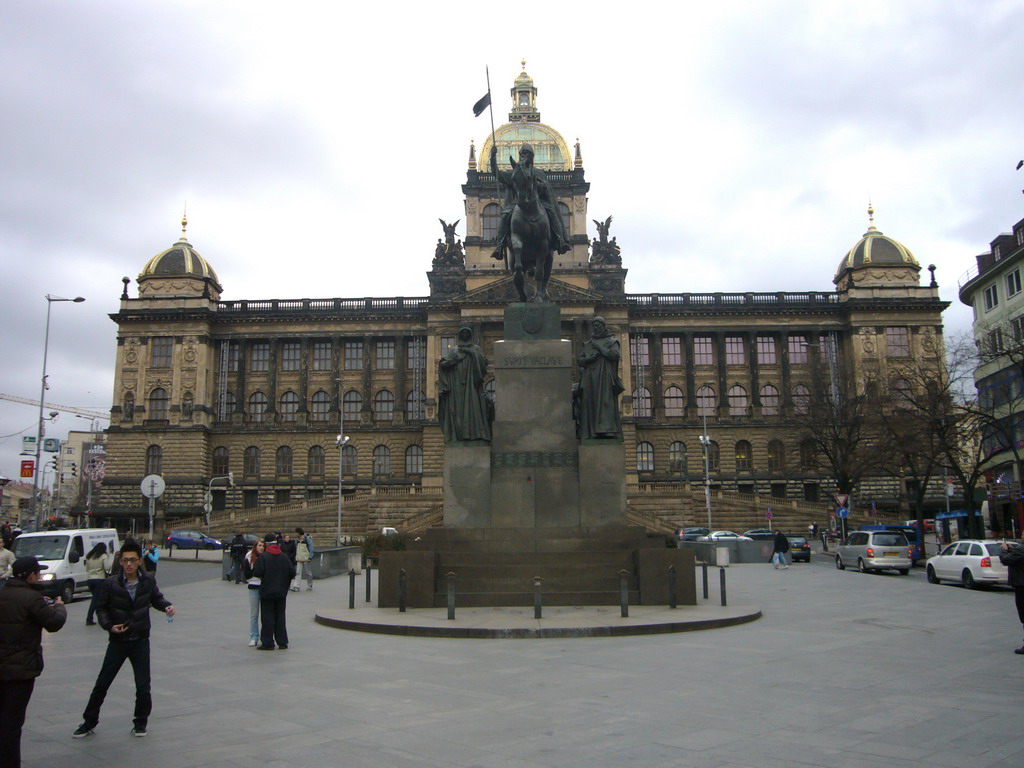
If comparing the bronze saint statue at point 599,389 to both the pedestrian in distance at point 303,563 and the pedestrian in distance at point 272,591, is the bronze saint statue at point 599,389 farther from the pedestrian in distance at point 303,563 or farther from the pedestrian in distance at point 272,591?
the pedestrian in distance at point 303,563

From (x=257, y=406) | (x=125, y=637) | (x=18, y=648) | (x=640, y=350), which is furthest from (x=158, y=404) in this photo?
(x=18, y=648)

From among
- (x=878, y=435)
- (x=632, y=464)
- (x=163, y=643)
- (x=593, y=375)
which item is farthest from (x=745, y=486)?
(x=163, y=643)

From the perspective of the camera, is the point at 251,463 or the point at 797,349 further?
the point at 797,349

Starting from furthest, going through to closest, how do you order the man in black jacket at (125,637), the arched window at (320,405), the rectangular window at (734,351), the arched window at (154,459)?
the rectangular window at (734,351)
the arched window at (320,405)
the arched window at (154,459)
the man in black jacket at (125,637)

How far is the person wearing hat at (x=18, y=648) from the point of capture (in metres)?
6.70

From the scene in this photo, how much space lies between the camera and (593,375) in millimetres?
19672

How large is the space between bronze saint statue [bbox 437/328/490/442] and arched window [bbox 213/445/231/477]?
63.8 m

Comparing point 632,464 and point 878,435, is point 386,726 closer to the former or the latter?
point 878,435

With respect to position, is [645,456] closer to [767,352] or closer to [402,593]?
[767,352]

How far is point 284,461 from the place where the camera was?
7962 centimetres

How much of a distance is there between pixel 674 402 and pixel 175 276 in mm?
46785

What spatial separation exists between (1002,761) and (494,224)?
7759 cm

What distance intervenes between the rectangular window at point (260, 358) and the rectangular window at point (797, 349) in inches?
1892

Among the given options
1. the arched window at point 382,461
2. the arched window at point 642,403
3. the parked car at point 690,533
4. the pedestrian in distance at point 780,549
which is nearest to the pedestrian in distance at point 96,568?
the pedestrian in distance at point 780,549
